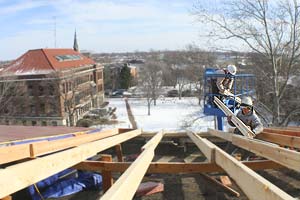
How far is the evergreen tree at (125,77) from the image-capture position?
3179 inches

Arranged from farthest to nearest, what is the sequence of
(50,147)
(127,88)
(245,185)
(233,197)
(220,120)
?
(127,88) → (220,120) → (233,197) → (50,147) → (245,185)

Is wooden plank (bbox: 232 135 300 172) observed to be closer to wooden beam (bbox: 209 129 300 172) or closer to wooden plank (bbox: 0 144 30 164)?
wooden beam (bbox: 209 129 300 172)

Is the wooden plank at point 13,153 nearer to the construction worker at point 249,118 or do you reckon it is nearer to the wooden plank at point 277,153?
the wooden plank at point 277,153

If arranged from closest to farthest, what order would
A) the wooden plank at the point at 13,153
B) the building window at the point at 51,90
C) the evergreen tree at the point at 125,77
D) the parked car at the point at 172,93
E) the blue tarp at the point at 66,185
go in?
1. the wooden plank at the point at 13,153
2. the blue tarp at the point at 66,185
3. the building window at the point at 51,90
4. the parked car at the point at 172,93
5. the evergreen tree at the point at 125,77

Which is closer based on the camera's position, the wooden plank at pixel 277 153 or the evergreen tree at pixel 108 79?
the wooden plank at pixel 277 153

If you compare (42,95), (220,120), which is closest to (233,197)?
(220,120)

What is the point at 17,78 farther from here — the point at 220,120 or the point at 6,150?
the point at 6,150

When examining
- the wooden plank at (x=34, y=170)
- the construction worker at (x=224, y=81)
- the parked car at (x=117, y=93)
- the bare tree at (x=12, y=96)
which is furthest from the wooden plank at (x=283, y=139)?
the parked car at (x=117, y=93)

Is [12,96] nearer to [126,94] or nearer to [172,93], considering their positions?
[126,94]

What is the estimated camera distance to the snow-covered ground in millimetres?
43138

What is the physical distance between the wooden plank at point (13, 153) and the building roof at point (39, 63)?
144 ft

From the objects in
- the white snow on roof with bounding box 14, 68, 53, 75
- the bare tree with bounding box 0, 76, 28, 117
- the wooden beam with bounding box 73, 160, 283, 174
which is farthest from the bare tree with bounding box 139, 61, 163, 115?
the wooden beam with bounding box 73, 160, 283, 174

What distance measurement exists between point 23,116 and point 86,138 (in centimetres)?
4436

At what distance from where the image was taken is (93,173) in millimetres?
6137
